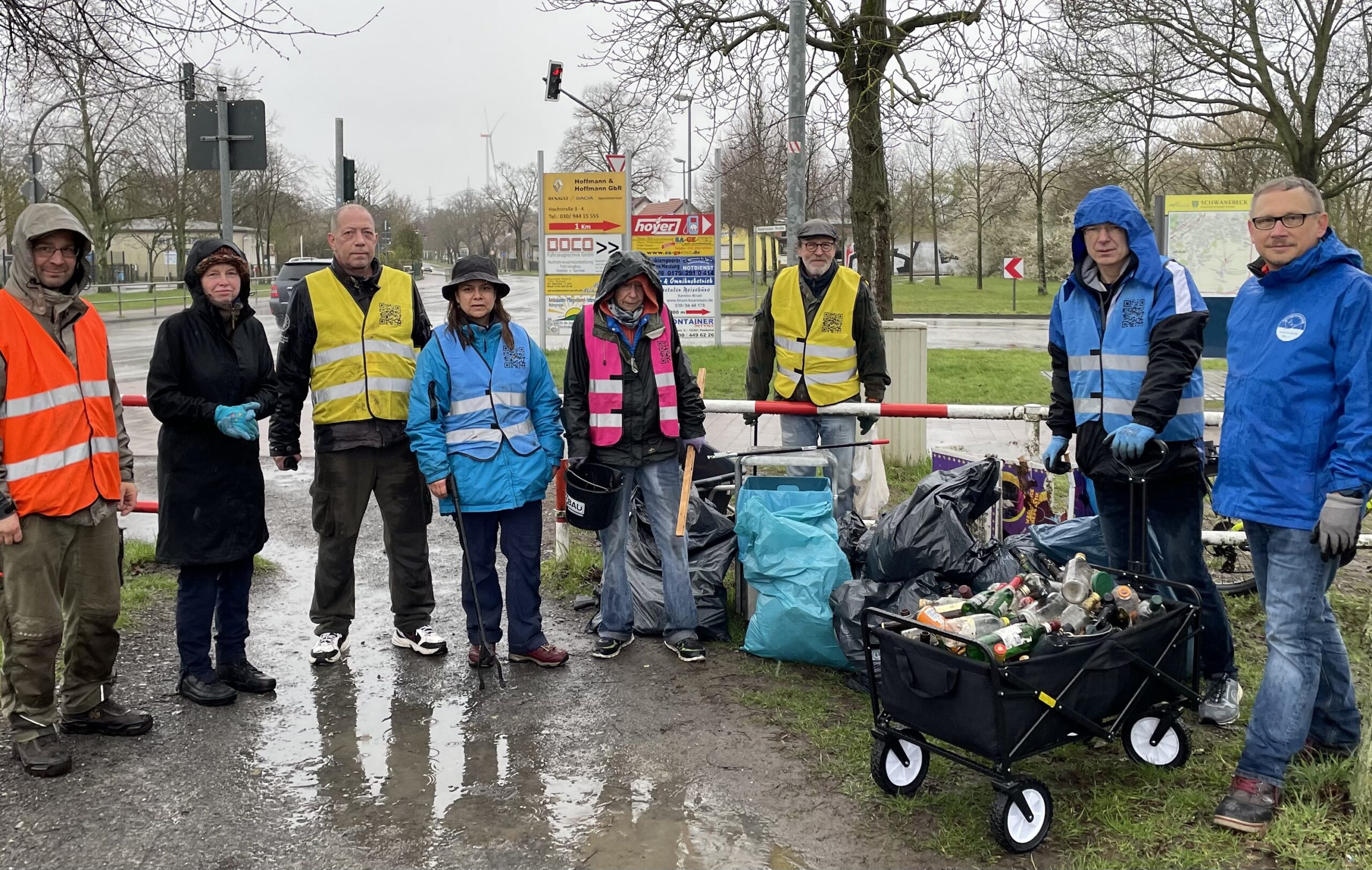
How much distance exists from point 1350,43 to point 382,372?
65.7ft

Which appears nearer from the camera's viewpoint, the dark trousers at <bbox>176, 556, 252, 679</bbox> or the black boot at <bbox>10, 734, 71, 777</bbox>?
the black boot at <bbox>10, 734, 71, 777</bbox>

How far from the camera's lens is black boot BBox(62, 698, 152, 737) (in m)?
4.41

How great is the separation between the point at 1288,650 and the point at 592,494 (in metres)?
2.84

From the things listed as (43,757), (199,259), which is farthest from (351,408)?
(43,757)

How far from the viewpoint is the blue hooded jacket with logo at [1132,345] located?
4.08 meters

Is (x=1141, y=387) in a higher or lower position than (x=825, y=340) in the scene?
lower

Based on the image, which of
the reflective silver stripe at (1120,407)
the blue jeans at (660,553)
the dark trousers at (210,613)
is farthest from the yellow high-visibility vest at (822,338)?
the dark trousers at (210,613)

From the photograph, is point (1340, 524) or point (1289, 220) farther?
point (1289, 220)

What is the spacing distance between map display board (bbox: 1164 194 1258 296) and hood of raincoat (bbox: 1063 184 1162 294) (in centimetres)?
1019

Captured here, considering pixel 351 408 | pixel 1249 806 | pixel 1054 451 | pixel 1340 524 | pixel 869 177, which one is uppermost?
pixel 869 177

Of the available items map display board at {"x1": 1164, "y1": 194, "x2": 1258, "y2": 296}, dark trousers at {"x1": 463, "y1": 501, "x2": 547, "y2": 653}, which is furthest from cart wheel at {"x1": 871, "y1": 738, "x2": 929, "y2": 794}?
map display board at {"x1": 1164, "y1": 194, "x2": 1258, "y2": 296}

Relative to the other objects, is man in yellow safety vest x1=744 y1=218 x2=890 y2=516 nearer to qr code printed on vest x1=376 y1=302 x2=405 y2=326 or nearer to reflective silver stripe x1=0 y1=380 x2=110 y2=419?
qr code printed on vest x1=376 y1=302 x2=405 y2=326

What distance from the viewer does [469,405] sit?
4977mm

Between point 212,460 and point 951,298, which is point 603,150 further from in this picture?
point 212,460
